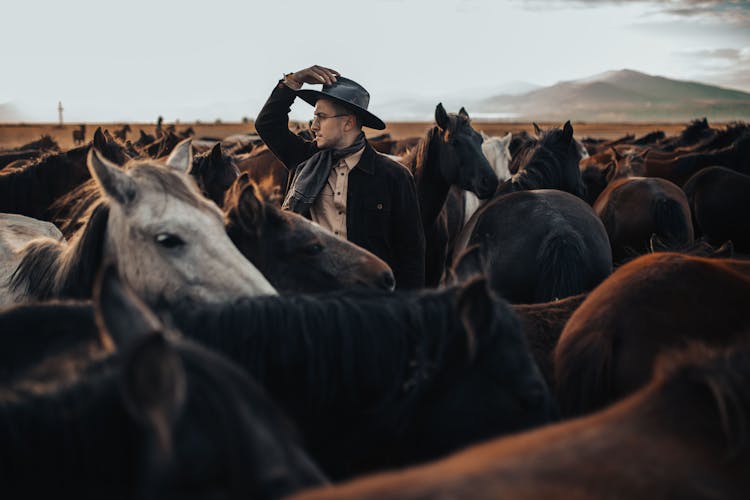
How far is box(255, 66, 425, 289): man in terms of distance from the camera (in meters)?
4.43

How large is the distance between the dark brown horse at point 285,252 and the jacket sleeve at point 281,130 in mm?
1629

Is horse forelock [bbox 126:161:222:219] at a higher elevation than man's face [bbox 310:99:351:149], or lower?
lower

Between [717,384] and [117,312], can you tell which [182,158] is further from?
[717,384]

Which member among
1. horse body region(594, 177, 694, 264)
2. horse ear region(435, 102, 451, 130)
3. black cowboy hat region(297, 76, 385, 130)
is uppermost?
black cowboy hat region(297, 76, 385, 130)

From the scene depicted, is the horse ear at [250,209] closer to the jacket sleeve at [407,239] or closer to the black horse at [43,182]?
the jacket sleeve at [407,239]

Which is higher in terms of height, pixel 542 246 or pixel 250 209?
pixel 250 209

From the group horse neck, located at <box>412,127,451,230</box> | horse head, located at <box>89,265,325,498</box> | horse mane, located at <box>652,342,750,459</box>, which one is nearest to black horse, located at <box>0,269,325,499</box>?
horse head, located at <box>89,265,325,498</box>

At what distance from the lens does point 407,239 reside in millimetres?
4691

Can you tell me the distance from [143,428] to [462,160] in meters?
5.62

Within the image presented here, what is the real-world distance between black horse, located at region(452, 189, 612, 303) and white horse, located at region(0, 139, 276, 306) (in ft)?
8.50

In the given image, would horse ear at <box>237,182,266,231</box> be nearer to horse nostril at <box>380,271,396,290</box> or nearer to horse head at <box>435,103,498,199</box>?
horse nostril at <box>380,271,396,290</box>

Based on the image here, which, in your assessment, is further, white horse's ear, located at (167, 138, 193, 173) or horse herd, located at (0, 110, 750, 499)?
white horse's ear, located at (167, 138, 193, 173)

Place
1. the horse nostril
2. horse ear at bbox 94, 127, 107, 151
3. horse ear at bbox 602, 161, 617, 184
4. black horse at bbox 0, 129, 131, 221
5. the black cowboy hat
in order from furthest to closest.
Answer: horse ear at bbox 602, 161, 617, 184 < black horse at bbox 0, 129, 131, 221 < horse ear at bbox 94, 127, 107, 151 < the black cowboy hat < the horse nostril

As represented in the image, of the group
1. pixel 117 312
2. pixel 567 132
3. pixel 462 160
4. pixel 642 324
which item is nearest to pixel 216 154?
pixel 462 160
